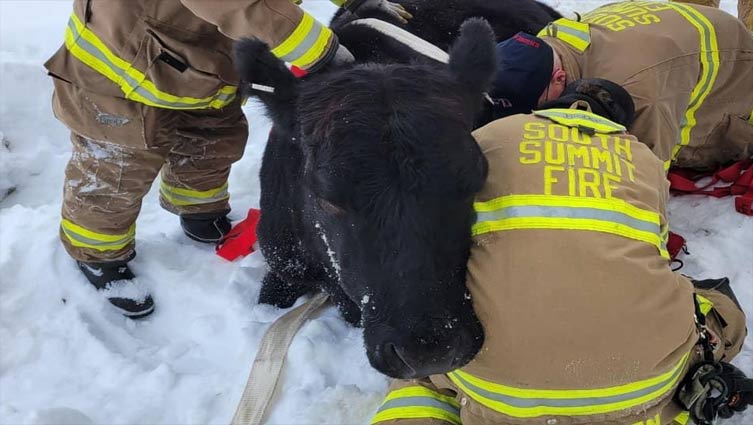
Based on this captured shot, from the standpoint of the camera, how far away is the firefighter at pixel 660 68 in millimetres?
2744

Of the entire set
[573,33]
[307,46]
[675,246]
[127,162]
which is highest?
[307,46]

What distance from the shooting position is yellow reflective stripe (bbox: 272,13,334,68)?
7.27 feet

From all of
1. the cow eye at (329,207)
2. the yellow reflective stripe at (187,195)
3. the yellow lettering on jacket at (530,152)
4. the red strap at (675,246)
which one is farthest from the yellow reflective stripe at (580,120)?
the yellow reflective stripe at (187,195)

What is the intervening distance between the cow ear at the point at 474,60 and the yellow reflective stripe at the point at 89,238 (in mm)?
1942

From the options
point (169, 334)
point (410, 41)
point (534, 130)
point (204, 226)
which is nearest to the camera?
point (534, 130)

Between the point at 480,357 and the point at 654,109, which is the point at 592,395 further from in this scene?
the point at 654,109

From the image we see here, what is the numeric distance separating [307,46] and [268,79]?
0.68 feet

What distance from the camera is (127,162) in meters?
2.89

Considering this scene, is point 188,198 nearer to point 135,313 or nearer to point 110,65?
point 135,313

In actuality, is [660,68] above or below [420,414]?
above

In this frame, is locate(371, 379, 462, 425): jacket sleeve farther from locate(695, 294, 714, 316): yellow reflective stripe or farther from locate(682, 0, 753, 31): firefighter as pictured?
locate(682, 0, 753, 31): firefighter

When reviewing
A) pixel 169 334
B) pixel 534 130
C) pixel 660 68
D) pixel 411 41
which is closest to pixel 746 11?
pixel 660 68

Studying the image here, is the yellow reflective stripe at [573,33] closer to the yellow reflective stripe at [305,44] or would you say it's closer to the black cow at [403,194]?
the black cow at [403,194]

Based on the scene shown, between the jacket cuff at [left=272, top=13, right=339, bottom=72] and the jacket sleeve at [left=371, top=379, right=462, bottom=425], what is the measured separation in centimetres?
118
